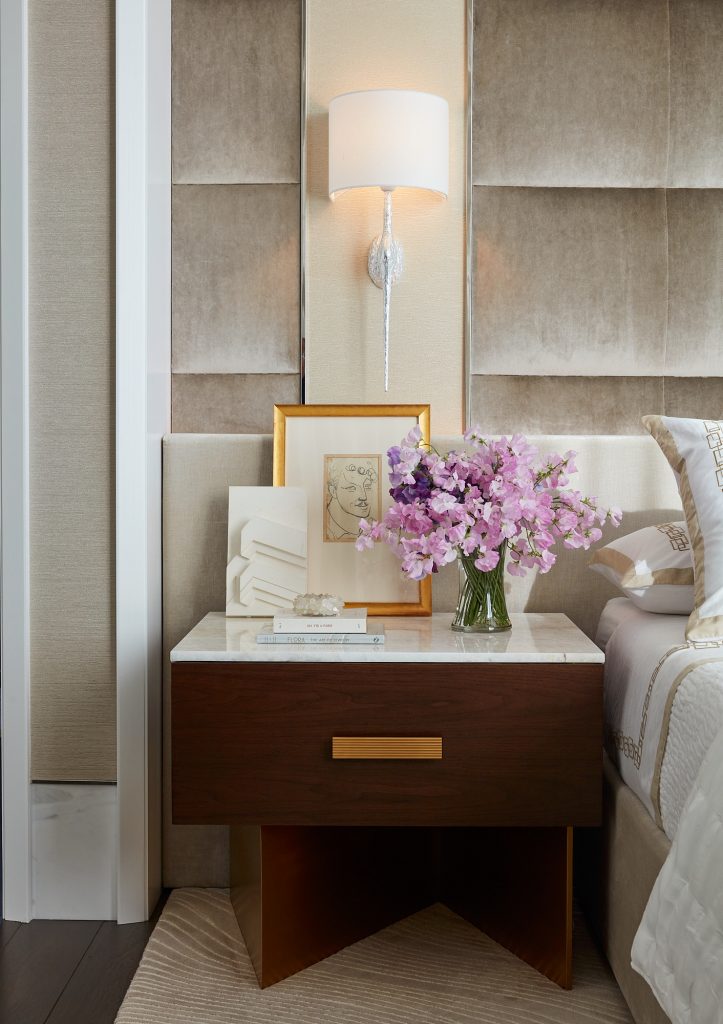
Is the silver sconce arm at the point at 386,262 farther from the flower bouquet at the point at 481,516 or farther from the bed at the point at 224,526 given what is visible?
the flower bouquet at the point at 481,516

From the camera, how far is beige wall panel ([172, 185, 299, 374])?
216cm

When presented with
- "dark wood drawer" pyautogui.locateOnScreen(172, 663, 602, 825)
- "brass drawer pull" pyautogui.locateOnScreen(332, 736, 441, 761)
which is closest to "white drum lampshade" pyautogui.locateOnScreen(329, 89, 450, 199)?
"dark wood drawer" pyautogui.locateOnScreen(172, 663, 602, 825)

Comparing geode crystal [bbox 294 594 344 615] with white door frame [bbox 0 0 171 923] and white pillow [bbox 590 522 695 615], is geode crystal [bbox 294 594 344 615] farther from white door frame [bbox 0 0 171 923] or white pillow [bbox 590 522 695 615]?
white pillow [bbox 590 522 695 615]

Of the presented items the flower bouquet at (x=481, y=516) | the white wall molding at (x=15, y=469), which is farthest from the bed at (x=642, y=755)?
the white wall molding at (x=15, y=469)

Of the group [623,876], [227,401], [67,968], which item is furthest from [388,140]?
[67,968]

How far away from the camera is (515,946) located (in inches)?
71.4

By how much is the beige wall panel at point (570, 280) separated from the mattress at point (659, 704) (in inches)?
24.4

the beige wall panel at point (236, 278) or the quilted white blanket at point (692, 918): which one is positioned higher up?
the beige wall panel at point (236, 278)

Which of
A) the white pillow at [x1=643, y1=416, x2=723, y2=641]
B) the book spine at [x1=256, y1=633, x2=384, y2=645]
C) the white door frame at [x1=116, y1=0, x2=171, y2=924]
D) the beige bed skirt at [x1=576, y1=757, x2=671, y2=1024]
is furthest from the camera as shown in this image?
the white door frame at [x1=116, y1=0, x2=171, y2=924]

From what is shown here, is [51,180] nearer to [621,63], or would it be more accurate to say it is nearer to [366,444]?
→ [366,444]

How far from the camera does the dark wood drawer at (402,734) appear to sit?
1.63 m

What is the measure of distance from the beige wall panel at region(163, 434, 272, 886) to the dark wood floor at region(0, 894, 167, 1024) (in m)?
0.27

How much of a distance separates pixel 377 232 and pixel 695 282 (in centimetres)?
74

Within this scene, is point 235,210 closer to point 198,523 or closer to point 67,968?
point 198,523
